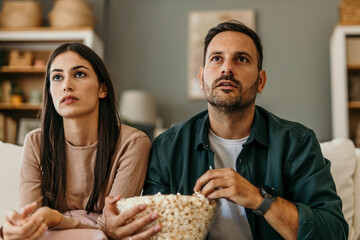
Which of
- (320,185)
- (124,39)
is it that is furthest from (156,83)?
(320,185)

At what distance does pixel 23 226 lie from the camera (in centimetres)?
102

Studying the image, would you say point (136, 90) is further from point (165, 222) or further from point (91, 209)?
point (165, 222)

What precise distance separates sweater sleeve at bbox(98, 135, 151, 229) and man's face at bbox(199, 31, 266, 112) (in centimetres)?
30

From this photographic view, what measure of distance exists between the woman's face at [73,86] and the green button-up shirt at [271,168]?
0.97 feet

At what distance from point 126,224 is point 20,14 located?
11.7 ft

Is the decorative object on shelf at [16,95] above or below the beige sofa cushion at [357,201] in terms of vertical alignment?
above

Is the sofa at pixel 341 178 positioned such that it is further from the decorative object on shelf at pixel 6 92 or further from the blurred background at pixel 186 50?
the decorative object on shelf at pixel 6 92

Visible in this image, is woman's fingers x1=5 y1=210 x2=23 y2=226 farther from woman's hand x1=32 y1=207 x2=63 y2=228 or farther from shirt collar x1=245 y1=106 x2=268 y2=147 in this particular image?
shirt collar x1=245 y1=106 x2=268 y2=147

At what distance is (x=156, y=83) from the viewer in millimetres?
4469

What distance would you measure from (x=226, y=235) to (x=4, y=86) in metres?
3.49

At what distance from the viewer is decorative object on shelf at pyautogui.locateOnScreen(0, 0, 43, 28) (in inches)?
161

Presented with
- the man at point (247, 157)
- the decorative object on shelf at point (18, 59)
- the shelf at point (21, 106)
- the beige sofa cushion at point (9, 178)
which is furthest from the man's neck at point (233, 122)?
the decorative object on shelf at point (18, 59)

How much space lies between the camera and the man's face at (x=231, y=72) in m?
1.43

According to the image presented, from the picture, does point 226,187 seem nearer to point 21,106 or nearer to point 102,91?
point 102,91
